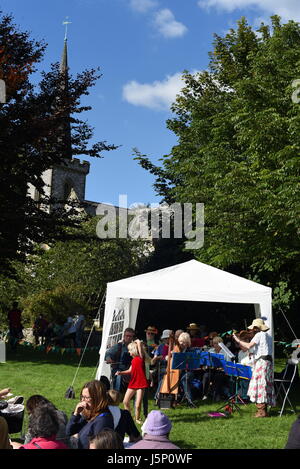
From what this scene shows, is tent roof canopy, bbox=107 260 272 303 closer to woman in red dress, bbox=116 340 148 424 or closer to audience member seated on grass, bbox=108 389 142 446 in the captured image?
woman in red dress, bbox=116 340 148 424

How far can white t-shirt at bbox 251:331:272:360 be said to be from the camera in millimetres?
9539

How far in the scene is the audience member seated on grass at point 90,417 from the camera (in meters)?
5.35

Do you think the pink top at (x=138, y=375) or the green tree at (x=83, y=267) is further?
the green tree at (x=83, y=267)

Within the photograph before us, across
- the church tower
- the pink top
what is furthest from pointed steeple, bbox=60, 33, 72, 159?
the church tower

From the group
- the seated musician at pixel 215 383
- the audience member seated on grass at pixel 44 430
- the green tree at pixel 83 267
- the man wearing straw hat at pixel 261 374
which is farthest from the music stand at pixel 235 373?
the green tree at pixel 83 267

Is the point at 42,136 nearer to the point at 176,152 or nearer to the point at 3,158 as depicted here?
the point at 3,158

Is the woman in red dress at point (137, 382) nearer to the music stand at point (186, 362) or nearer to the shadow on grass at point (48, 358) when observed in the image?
the music stand at point (186, 362)

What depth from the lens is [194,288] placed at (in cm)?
1088

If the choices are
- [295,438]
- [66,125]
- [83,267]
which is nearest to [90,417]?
[295,438]

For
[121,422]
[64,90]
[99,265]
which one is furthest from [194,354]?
[99,265]

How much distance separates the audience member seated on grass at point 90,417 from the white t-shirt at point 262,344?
4.55 m

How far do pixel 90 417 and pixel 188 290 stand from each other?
543cm

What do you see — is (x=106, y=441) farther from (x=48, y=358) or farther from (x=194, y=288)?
(x=48, y=358)

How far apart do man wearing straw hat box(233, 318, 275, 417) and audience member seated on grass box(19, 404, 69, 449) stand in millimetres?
5448
